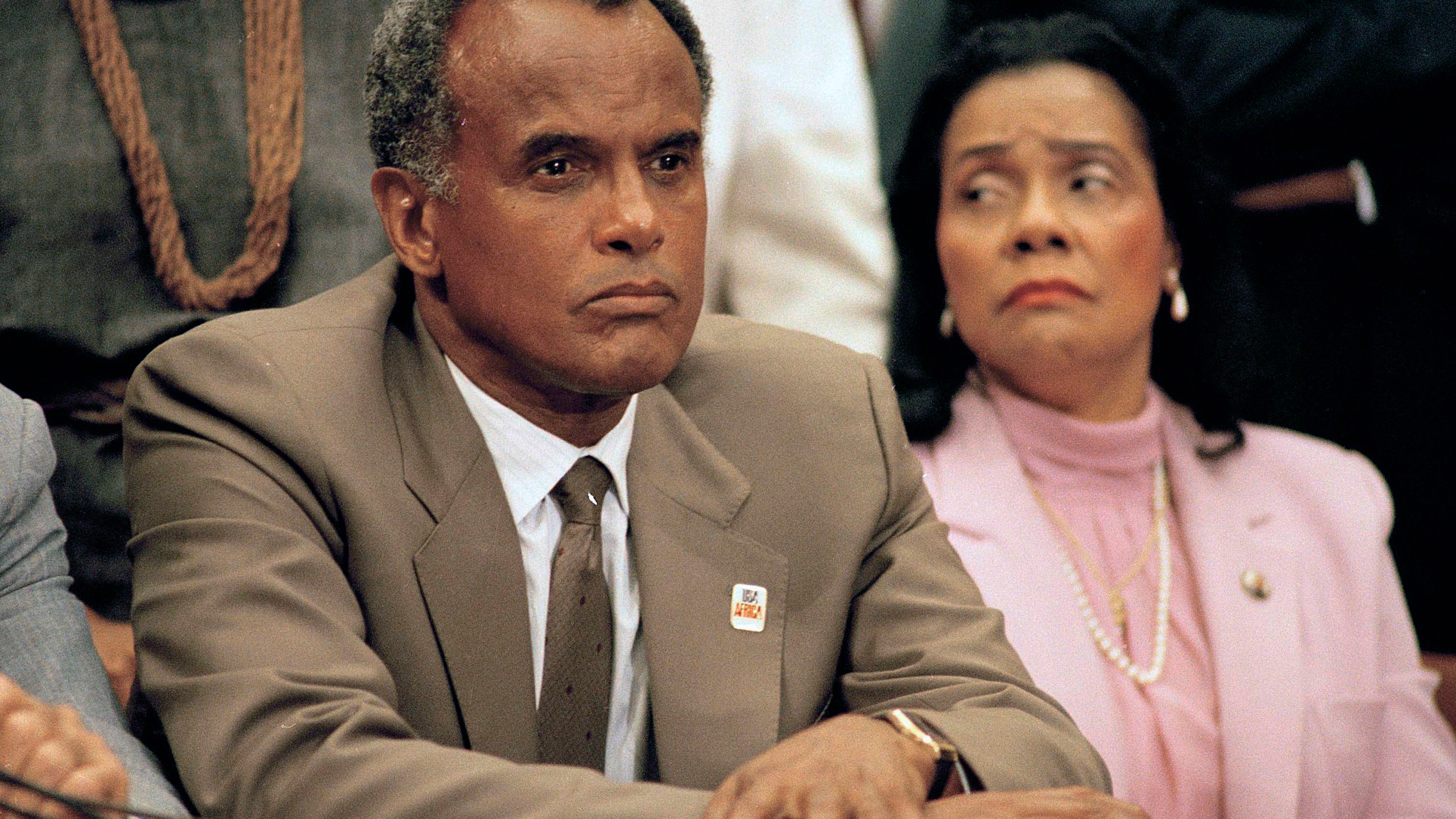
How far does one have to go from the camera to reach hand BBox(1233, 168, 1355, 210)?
2945 millimetres

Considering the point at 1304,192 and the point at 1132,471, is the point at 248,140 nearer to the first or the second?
the point at 1132,471

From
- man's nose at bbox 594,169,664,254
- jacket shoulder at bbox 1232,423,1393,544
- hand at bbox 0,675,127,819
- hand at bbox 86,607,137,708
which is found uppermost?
man's nose at bbox 594,169,664,254

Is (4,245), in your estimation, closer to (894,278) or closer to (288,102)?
(288,102)

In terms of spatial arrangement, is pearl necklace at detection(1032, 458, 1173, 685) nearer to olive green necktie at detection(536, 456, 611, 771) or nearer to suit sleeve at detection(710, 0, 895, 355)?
suit sleeve at detection(710, 0, 895, 355)

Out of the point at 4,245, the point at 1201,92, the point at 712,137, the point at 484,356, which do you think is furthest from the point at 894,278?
the point at 4,245

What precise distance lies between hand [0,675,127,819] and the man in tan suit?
19 cm

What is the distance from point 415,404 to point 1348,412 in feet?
6.27

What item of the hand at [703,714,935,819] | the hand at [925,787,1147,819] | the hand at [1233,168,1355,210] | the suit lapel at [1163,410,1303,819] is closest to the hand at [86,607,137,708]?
the hand at [703,714,935,819]

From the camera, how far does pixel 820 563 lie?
1994mm

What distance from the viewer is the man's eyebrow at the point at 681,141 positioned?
1842 millimetres

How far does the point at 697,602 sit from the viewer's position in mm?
1928

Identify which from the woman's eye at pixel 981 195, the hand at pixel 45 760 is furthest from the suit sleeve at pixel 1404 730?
the hand at pixel 45 760

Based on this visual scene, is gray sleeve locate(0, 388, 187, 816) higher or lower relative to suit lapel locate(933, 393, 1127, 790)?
higher

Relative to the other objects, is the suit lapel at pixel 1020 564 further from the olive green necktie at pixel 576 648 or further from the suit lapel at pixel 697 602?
the olive green necktie at pixel 576 648
